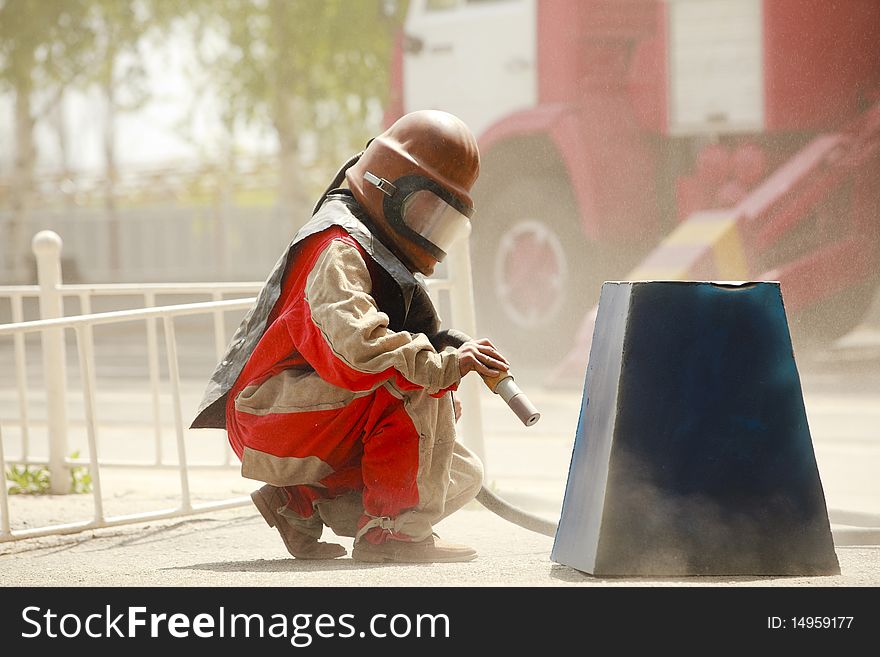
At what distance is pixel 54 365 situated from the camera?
487 cm

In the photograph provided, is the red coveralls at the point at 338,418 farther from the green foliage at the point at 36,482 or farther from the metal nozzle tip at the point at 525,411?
the green foliage at the point at 36,482

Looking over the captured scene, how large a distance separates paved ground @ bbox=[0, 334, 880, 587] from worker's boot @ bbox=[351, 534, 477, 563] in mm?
52

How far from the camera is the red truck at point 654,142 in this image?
649 cm

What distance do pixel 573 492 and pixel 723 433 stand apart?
41 centimetres

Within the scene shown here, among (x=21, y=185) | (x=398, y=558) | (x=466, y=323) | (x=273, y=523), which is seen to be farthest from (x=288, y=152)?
(x=398, y=558)

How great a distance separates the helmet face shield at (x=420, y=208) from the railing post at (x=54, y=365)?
6.65 ft

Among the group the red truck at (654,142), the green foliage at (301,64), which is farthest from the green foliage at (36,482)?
the green foliage at (301,64)

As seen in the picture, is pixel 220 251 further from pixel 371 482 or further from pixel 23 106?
pixel 371 482

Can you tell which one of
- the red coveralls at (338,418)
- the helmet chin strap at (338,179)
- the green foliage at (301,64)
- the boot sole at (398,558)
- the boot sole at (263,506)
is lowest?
the boot sole at (398,558)

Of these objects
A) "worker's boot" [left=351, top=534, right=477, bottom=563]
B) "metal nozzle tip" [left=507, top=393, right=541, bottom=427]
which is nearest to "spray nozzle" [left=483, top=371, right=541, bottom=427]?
"metal nozzle tip" [left=507, top=393, right=541, bottom=427]

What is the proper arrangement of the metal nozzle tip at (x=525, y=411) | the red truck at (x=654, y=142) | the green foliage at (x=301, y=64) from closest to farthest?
the metal nozzle tip at (x=525, y=411) → the red truck at (x=654, y=142) → the green foliage at (x=301, y=64)

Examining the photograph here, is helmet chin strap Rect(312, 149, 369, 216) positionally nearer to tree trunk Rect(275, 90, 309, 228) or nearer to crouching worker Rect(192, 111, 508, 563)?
crouching worker Rect(192, 111, 508, 563)

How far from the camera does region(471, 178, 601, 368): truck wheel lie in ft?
26.1
